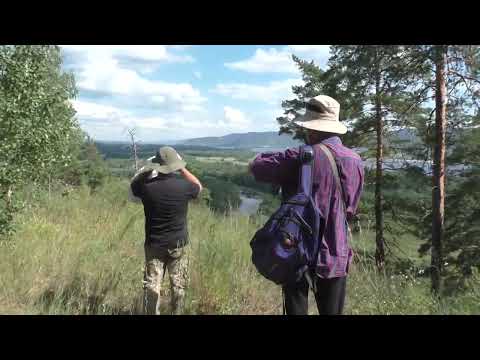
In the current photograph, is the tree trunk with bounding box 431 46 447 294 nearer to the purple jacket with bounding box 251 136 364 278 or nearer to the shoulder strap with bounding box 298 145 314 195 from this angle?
the purple jacket with bounding box 251 136 364 278

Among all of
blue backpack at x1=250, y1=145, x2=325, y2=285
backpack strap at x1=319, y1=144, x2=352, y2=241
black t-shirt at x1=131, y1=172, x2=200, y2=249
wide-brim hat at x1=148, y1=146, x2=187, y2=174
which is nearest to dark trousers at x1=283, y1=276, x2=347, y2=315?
blue backpack at x1=250, y1=145, x2=325, y2=285

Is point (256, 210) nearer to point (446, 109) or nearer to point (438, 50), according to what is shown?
point (438, 50)

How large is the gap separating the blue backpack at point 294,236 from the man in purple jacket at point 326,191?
0.25 ft

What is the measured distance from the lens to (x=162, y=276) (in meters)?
4.36

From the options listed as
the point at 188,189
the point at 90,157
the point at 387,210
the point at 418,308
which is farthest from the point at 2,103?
the point at 90,157

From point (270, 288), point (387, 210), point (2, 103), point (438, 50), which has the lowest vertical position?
point (387, 210)

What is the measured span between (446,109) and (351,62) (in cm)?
342

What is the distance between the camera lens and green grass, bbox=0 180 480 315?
4137mm

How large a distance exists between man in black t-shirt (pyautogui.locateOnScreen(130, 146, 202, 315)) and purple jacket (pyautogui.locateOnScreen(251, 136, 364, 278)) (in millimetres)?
1607

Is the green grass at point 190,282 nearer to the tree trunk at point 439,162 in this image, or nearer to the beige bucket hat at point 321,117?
A: the beige bucket hat at point 321,117

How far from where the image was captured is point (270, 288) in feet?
15.2

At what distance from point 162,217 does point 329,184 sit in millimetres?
2022

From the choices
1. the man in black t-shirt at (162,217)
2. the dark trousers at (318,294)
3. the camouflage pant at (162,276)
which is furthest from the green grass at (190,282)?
the dark trousers at (318,294)

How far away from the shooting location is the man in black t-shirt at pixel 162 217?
4.22 m
